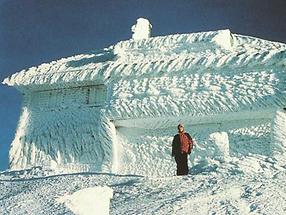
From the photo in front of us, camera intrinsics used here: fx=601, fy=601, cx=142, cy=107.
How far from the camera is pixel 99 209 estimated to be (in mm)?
6539

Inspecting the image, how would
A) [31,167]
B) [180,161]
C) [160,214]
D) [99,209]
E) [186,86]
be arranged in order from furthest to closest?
[31,167] → [186,86] → [180,161] → [160,214] → [99,209]

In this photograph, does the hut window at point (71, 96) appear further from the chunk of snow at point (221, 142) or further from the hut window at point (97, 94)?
the chunk of snow at point (221, 142)

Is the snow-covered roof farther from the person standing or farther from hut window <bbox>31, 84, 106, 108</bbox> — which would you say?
the person standing

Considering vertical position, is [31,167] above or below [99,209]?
above

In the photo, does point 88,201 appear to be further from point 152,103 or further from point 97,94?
point 97,94

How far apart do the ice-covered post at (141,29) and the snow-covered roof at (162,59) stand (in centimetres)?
79

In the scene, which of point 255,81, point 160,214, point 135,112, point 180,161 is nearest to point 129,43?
point 135,112

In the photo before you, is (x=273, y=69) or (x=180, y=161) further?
(x=273, y=69)

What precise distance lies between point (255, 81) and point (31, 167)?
6.05 m

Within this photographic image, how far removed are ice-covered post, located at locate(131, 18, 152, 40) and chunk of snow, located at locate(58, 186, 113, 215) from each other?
10413 millimetres

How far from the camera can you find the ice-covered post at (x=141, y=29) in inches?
664

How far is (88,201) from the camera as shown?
21.0ft

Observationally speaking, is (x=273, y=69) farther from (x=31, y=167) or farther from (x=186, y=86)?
(x=31, y=167)

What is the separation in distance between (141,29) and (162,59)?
8.65 feet
